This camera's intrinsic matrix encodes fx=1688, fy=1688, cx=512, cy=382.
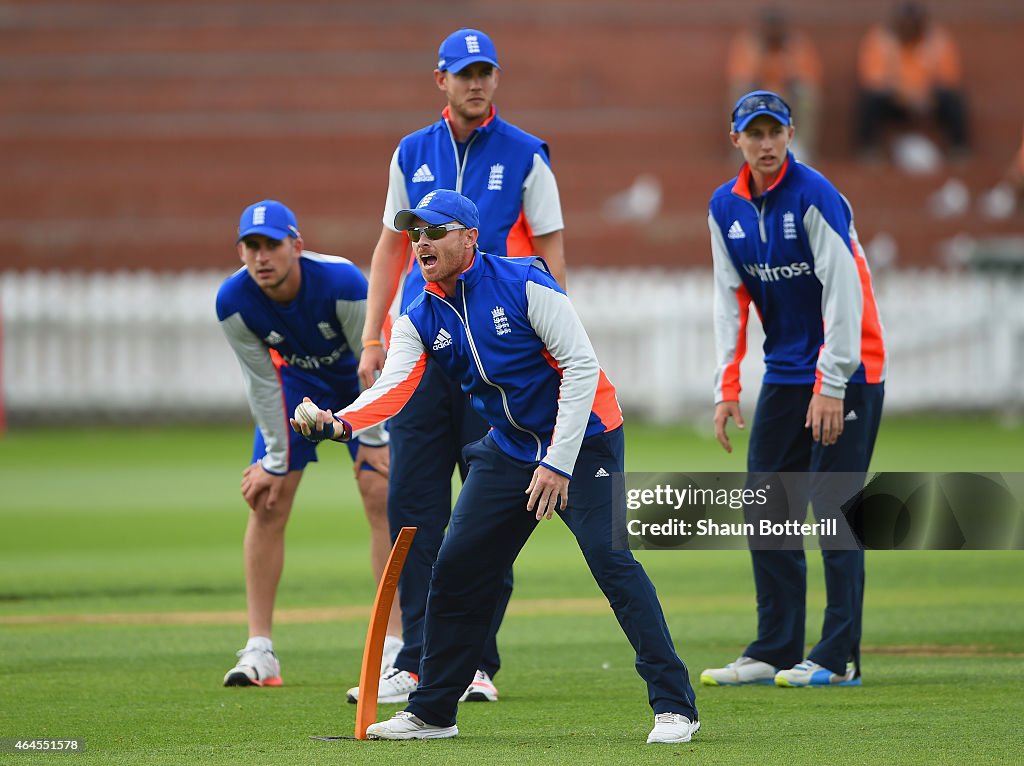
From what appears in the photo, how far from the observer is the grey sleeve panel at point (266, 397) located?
790 cm

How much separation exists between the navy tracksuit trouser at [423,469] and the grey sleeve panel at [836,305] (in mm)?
1502

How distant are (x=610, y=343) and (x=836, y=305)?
48.4 feet

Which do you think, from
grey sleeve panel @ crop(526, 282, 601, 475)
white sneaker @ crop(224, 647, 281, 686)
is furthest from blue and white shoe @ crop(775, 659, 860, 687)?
white sneaker @ crop(224, 647, 281, 686)

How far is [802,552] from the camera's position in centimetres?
764

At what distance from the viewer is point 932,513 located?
8.22 metres

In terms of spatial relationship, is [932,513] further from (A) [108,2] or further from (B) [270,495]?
(A) [108,2]

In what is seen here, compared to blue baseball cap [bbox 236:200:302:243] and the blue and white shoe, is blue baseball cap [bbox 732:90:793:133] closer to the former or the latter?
blue baseball cap [bbox 236:200:302:243]

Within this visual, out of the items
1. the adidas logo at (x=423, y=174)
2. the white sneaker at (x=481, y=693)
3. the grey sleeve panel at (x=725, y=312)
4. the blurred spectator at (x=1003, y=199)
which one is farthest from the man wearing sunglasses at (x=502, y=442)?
the blurred spectator at (x=1003, y=199)

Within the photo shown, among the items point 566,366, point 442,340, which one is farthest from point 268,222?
point 566,366

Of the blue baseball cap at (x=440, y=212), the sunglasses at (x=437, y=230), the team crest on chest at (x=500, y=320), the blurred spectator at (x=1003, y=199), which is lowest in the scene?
the team crest on chest at (x=500, y=320)

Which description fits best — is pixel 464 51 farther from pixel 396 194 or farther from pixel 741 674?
pixel 741 674

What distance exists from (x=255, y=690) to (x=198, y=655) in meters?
1.01

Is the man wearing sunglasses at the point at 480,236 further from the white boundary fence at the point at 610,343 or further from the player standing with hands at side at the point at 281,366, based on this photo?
the white boundary fence at the point at 610,343

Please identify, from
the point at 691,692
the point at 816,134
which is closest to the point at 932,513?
the point at 691,692
